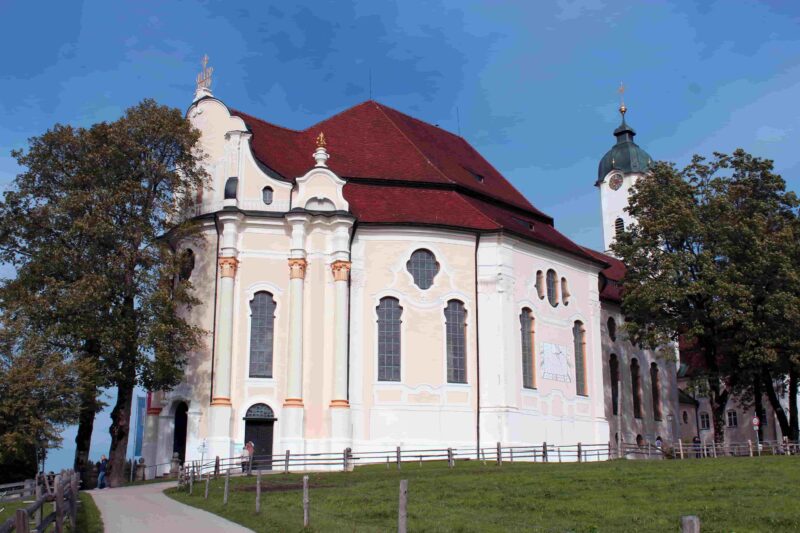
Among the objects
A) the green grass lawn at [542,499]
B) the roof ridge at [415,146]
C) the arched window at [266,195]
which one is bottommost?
the green grass lawn at [542,499]

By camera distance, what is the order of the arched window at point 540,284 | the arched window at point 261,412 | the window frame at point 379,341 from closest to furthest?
the arched window at point 261,412, the window frame at point 379,341, the arched window at point 540,284

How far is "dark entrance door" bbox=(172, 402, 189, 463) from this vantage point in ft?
117

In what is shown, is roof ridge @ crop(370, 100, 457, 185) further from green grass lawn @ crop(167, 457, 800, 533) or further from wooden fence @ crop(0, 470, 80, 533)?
wooden fence @ crop(0, 470, 80, 533)

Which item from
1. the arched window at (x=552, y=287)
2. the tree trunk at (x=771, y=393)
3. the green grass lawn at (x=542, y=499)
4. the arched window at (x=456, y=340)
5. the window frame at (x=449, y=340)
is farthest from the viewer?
the arched window at (x=552, y=287)

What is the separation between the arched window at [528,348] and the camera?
123ft

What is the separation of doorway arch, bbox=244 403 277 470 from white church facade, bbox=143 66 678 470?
5 cm

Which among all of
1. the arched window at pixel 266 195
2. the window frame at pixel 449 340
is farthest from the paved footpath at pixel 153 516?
the arched window at pixel 266 195

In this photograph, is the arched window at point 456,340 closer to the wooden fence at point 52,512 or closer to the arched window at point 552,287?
the arched window at point 552,287

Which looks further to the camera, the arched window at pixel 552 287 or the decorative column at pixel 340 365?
the arched window at pixel 552 287

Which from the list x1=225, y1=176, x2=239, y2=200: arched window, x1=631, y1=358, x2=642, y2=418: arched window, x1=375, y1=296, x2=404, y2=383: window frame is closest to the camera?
x1=375, y1=296, x2=404, y2=383: window frame

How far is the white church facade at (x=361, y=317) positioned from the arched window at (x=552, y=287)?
0.06m

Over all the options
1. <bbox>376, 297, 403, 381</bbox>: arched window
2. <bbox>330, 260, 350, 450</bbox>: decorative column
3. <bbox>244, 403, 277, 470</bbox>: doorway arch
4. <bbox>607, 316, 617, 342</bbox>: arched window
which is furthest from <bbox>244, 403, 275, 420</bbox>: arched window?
<bbox>607, 316, 617, 342</bbox>: arched window

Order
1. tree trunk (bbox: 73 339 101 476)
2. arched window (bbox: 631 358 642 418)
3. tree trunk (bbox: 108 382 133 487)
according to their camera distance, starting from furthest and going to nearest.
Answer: arched window (bbox: 631 358 642 418) → tree trunk (bbox: 108 382 133 487) → tree trunk (bbox: 73 339 101 476)

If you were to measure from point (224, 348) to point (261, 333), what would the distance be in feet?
5.81
